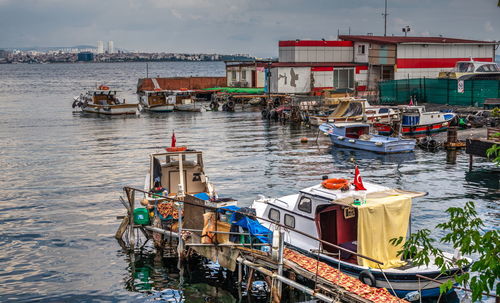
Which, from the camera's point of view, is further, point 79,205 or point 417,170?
point 417,170

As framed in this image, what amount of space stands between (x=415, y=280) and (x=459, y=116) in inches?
1553

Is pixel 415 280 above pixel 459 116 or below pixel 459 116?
below

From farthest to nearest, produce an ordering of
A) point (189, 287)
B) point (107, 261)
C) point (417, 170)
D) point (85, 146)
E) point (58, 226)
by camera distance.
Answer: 1. point (85, 146)
2. point (417, 170)
3. point (58, 226)
4. point (107, 261)
5. point (189, 287)

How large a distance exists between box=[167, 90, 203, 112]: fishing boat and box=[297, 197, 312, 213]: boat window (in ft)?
196

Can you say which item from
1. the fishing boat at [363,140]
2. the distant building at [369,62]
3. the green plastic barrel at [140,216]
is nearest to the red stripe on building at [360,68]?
the distant building at [369,62]

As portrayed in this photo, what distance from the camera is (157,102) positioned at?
81.9m

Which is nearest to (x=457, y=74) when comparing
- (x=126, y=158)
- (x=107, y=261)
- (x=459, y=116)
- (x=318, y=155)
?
(x=459, y=116)

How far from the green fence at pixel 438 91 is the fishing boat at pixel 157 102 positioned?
28.0m

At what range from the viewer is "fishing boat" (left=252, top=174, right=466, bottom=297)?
1747cm

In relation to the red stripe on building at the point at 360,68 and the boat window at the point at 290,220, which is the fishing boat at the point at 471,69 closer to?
the red stripe on building at the point at 360,68

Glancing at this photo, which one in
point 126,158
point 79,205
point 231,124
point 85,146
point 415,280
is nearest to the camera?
point 415,280

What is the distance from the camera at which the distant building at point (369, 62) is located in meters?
73.1

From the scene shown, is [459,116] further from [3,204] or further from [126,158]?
[3,204]

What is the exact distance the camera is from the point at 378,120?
2169 inches
